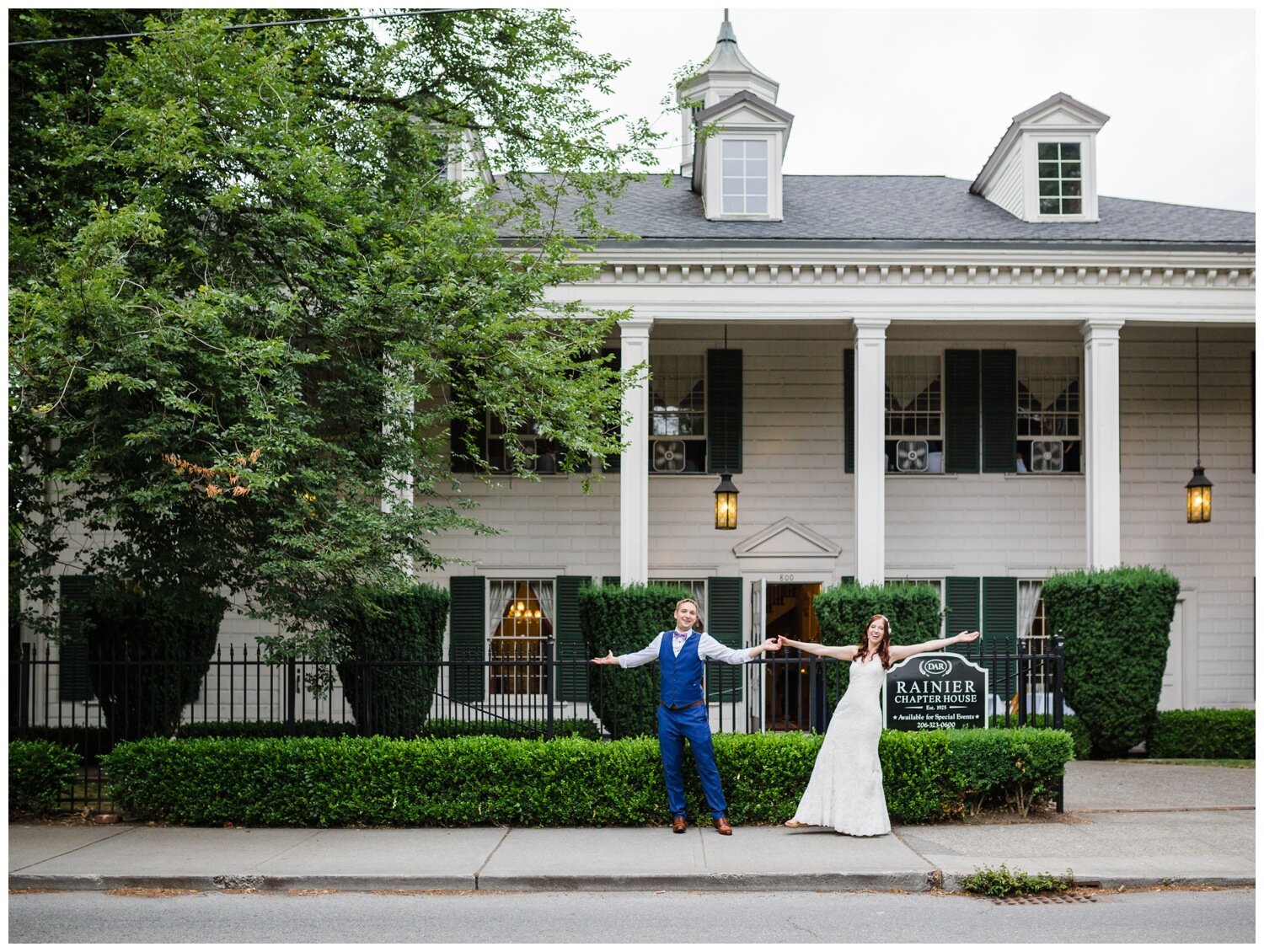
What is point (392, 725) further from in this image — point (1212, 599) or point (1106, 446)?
point (1212, 599)

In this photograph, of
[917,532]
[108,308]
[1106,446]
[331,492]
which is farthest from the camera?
[917,532]

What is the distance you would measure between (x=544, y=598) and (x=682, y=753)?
929 cm

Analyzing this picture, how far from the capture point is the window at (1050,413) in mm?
18719

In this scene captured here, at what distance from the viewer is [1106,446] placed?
1634cm

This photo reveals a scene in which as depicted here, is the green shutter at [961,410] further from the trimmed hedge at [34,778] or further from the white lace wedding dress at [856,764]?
the trimmed hedge at [34,778]

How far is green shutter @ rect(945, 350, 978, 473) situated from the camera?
18.4 metres

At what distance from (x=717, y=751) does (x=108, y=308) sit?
20.7 feet

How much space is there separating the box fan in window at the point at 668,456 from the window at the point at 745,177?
394cm

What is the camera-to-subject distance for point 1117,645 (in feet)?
49.1

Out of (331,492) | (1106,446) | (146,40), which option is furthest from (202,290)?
(1106,446)

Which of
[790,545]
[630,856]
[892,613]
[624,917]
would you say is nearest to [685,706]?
[630,856]

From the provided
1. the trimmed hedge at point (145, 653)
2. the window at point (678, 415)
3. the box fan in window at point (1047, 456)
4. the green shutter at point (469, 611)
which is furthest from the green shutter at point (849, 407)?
the trimmed hedge at point (145, 653)

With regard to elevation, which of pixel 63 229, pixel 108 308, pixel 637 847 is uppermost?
pixel 63 229

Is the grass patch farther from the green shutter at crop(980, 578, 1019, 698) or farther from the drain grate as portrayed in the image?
the green shutter at crop(980, 578, 1019, 698)
